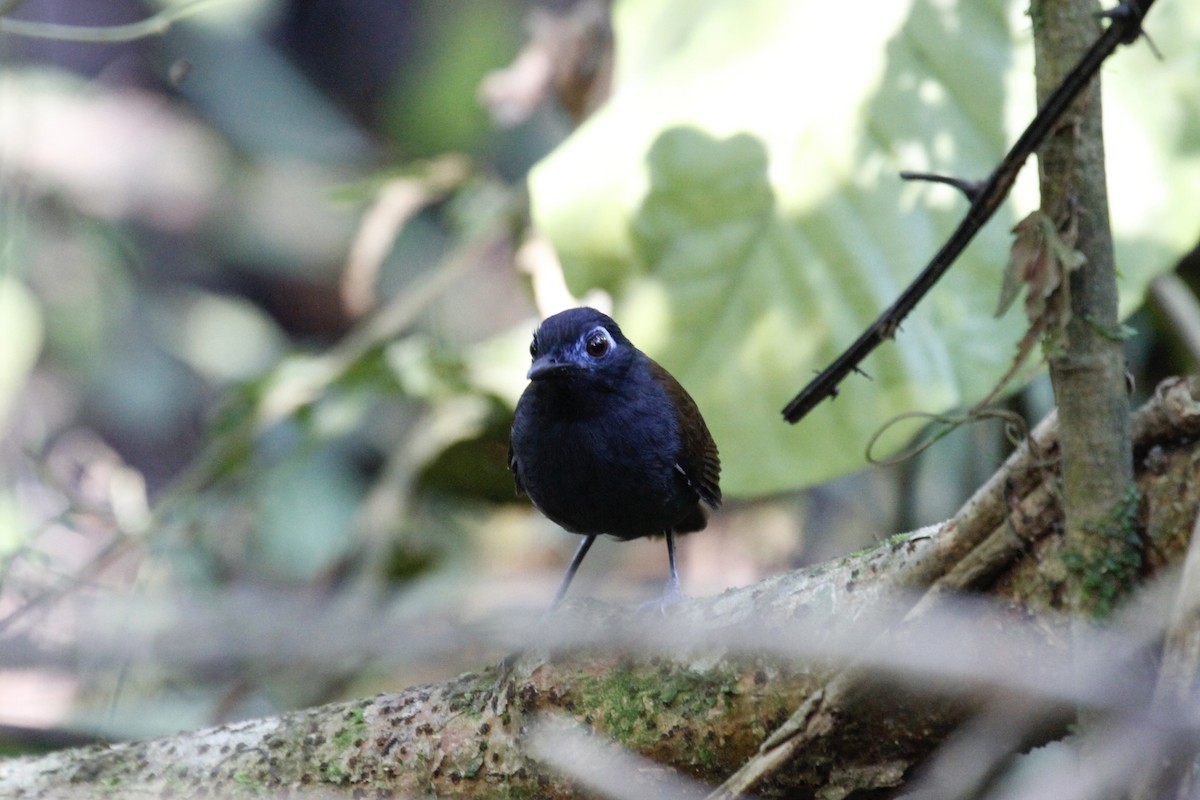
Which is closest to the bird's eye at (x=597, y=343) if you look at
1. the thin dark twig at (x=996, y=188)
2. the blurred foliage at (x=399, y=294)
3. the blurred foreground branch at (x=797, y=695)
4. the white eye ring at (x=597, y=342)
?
the white eye ring at (x=597, y=342)

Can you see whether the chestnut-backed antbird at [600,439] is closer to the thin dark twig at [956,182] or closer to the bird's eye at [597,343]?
the bird's eye at [597,343]

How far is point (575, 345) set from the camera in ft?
8.50

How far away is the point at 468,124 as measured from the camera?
7.52 m

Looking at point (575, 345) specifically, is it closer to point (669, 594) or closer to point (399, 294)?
point (669, 594)

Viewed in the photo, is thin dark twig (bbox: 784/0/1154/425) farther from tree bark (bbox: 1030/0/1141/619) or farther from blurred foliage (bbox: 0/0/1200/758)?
blurred foliage (bbox: 0/0/1200/758)

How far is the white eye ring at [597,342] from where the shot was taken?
2.60 m

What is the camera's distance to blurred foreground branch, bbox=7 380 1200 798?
4.40ft

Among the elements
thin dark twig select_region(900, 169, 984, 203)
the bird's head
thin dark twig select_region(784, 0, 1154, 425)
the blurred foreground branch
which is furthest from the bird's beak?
thin dark twig select_region(900, 169, 984, 203)

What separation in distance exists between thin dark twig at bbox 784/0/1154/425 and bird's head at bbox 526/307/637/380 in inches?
39.3

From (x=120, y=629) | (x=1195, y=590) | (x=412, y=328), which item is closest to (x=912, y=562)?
(x=1195, y=590)

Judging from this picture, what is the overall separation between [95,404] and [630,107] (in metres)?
5.27

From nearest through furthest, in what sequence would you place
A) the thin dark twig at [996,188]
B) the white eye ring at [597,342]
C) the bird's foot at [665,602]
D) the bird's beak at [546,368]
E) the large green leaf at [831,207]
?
the thin dark twig at [996,188]
the bird's foot at [665,602]
the bird's beak at [546,368]
the white eye ring at [597,342]
the large green leaf at [831,207]

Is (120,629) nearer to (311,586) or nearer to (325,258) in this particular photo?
(311,586)

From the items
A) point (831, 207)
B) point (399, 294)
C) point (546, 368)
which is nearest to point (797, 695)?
point (546, 368)
